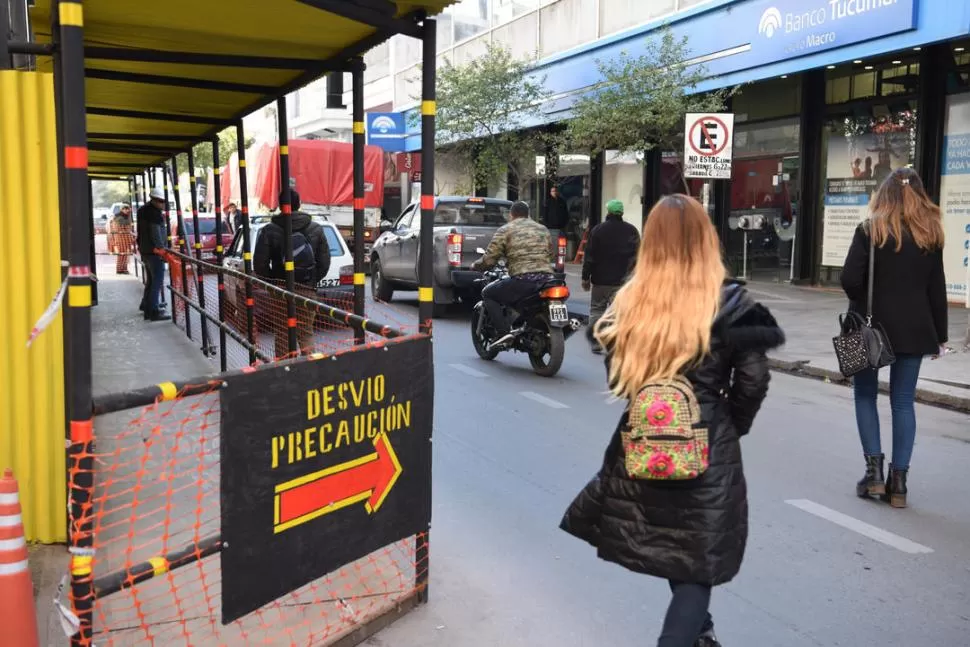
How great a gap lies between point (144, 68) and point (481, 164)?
1707cm

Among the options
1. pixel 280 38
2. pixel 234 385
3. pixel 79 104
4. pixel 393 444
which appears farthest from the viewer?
pixel 280 38

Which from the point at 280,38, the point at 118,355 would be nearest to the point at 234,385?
the point at 280,38

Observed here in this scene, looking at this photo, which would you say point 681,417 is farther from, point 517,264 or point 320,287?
point 320,287

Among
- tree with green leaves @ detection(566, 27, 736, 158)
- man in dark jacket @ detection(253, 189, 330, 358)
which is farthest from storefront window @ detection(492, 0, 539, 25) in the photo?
man in dark jacket @ detection(253, 189, 330, 358)

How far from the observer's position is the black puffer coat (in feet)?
9.39

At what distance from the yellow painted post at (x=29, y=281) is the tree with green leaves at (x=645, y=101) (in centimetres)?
1275

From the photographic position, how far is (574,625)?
3.92 meters

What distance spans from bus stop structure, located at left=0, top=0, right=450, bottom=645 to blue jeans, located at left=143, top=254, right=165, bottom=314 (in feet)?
23.6

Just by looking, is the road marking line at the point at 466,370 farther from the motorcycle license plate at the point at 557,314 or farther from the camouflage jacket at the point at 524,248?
the camouflage jacket at the point at 524,248

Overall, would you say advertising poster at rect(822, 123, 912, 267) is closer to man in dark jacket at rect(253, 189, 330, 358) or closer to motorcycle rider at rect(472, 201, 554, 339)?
motorcycle rider at rect(472, 201, 554, 339)

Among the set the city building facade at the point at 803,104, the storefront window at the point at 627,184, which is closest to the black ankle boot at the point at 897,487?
the city building facade at the point at 803,104

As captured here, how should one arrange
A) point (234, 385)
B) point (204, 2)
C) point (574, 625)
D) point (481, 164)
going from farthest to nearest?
1. point (481, 164)
2. point (204, 2)
3. point (574, 625)
4. point (234, 385)

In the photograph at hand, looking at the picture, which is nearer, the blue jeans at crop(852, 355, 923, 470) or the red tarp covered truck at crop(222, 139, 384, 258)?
the blue jeans at crop(852, 355, 923, 470)

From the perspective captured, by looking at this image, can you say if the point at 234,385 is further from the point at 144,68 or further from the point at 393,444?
the point at 144,68
